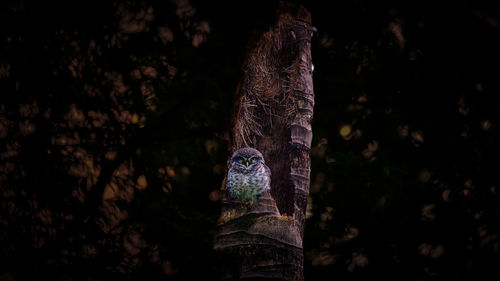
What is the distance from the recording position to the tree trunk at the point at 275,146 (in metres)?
1.15

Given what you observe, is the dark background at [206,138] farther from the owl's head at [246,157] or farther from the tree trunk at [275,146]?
the owl's head at [246,157]

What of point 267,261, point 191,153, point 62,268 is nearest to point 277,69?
point 267,261

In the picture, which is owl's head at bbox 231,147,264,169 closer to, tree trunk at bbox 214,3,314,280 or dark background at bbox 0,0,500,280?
tree trunk at bbox 214,3,314,280

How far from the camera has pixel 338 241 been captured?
4180mm

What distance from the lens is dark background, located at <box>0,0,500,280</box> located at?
139 inches

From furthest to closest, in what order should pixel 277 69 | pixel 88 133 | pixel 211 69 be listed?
pixel 211 69 → pixel 88 133 → pixel 277 69

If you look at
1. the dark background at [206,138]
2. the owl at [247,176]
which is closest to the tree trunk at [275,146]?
the owl at [247,176]

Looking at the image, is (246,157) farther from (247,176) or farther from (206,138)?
(206,138)

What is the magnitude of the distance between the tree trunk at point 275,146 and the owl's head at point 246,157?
52mm

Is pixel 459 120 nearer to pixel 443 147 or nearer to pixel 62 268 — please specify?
pixel 443 147

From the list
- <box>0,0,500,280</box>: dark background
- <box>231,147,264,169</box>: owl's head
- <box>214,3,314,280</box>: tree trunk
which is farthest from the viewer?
<box>0,0,500,280</box>: dark background

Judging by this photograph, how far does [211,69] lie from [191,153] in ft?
3.93

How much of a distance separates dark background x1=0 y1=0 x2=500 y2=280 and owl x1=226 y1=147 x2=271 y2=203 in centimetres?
218

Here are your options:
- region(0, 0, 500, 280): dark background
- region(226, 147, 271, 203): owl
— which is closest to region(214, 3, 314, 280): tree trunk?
region(226, 147, 271, 203): owl
